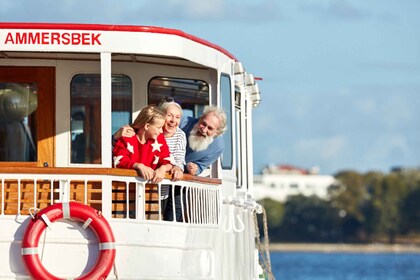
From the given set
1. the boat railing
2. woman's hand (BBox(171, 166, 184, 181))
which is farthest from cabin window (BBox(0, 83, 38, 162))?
woman's hand (BBox(171, 166, 184, 181))

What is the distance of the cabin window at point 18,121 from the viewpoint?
1731 centimetres

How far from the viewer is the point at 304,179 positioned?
19638 centimetres

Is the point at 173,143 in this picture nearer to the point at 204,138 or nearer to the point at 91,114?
the point at 204,138

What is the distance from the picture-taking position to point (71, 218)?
46.1 feet

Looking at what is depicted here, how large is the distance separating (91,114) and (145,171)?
3281mm

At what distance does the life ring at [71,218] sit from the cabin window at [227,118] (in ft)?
10.2

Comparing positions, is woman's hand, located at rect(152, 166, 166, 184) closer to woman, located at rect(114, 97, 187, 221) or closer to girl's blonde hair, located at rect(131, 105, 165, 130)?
woman, located at rect(114, 97, 187, 221)

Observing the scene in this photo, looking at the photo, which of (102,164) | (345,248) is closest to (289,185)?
(345,248)

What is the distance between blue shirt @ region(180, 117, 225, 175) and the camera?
15.9m

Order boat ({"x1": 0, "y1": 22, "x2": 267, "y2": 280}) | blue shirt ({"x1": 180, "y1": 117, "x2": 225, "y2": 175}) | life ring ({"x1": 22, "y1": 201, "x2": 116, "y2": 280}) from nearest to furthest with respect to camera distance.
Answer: life ring ({"x1": 22, "y1": 201, "x2": 116, "y2": 280}) < boat ({"x1": 0, "y1": 22, "x2": 267, "y2": 280}) < blue shirt ({"x1": 180, "y1": 117, "x2": 225, "y2": 175})

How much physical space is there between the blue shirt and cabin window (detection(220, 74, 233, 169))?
70 centimetres

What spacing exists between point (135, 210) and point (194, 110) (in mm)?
3805

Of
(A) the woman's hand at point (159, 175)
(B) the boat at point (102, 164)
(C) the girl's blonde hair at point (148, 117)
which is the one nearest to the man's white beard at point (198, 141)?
(B) the boat at point (102, 164)

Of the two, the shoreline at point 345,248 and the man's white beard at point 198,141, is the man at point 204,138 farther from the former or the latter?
the shoreline at point 345,248
